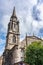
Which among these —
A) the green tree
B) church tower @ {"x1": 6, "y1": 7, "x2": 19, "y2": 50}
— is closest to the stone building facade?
church tower @ {"x1": 6, "y1": 7, "x2": 19, "y2": 50}

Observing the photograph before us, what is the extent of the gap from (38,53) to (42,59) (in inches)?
79.5

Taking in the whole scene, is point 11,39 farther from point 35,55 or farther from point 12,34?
point 35,55

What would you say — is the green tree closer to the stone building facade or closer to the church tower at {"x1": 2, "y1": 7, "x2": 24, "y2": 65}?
the stone building facade

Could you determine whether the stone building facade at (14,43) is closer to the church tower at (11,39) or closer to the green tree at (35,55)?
the church tower at (11,39)

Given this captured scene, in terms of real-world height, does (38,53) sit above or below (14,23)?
below

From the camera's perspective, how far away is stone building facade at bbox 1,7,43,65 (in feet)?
232

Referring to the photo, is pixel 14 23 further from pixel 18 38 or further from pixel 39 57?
pixel 39 57

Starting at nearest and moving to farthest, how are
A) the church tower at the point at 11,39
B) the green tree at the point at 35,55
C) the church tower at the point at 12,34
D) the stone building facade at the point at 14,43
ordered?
the green tree at the point at 35,55
the stone building facade at the point at 14,43
the church tower at the point at 11,39
the church tower at the point at 12,34

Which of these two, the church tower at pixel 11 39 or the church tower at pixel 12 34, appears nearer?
the church tower at pixel 11 39

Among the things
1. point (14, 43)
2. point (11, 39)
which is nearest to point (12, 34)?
point (11, 39)

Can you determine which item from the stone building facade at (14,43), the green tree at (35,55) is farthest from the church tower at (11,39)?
the green tree at (35,55)

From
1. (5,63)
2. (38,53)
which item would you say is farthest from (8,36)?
(38,53)

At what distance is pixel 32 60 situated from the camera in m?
53.1

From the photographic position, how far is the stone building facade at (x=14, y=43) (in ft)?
232
